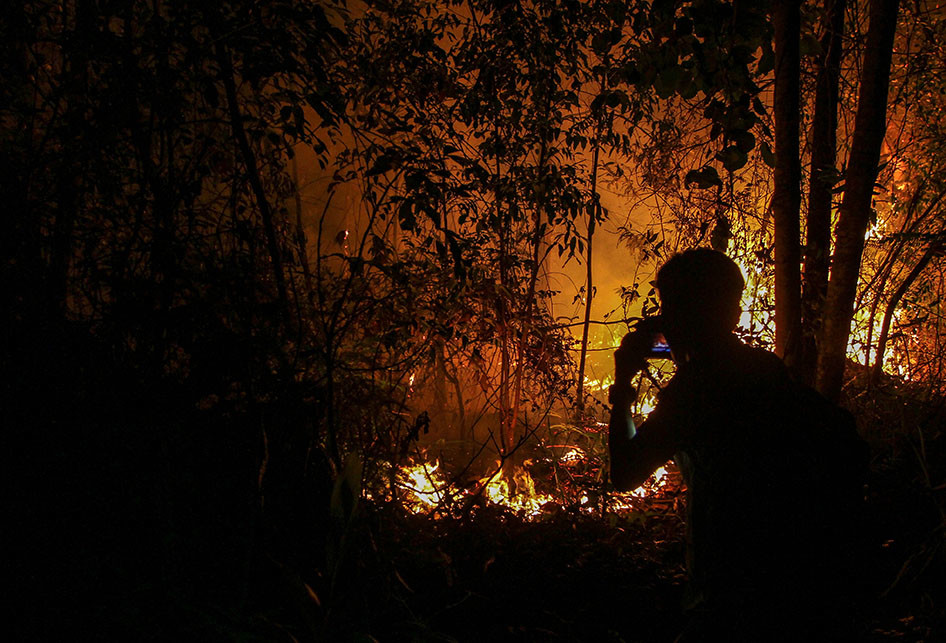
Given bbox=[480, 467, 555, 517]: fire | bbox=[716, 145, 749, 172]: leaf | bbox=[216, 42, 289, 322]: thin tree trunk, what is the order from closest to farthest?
bbox=[716, 145, 749, 172]: leaf → bbox=[216, 42, 289, 322]: thin tree trunk → bbox=[480, 467, 555, 517]: fire

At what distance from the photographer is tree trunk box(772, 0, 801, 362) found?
2529 mm

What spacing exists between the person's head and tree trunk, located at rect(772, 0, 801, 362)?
1592mm

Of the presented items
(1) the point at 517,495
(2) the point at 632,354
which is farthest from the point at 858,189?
(1) the point at 517,495

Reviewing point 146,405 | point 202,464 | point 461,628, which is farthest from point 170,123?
point 461,628

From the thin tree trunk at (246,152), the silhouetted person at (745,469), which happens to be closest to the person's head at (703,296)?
the silhouetted person at (745,469)

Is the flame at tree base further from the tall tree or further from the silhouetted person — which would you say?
the silhouetted person

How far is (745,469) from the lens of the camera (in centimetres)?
127

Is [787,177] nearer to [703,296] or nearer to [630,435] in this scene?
[703,296]

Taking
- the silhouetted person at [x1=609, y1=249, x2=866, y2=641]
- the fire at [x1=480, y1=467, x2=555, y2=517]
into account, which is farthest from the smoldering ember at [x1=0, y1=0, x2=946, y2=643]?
the fire at [x1=480, y1=467, x2=555, y2=517]

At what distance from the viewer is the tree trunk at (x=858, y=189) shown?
2.59 meters

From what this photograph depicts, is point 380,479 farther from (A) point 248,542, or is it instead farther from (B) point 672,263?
(B) point 672,263

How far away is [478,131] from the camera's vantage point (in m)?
→ 3.78

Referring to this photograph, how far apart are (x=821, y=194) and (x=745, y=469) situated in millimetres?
2714

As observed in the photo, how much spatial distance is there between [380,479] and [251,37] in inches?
101
